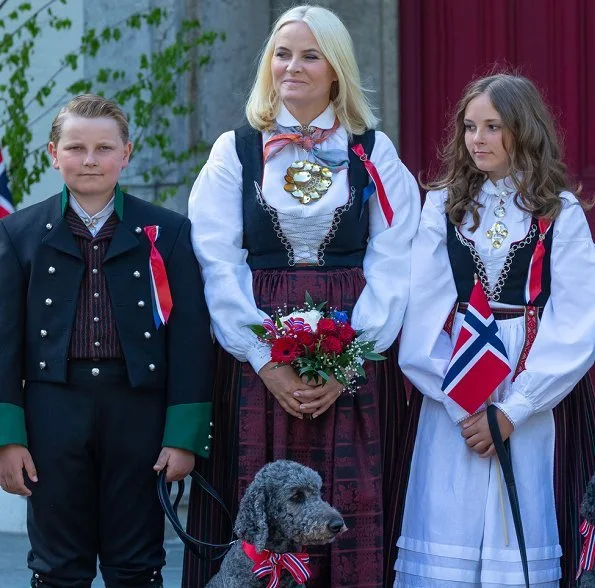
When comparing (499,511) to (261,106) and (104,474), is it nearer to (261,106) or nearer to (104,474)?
(104,474)

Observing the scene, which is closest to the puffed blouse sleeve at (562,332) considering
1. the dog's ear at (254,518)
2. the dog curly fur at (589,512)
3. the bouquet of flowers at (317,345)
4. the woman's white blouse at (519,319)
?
the woman's white blouse at (519,319)

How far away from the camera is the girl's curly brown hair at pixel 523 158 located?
463 cm

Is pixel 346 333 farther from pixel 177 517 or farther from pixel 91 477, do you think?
pixel 91 477

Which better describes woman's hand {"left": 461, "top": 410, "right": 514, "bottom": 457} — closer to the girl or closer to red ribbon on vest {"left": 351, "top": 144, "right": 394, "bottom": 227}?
the girl

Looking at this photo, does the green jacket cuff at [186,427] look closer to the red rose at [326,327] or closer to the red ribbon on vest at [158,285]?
the red ribbon on vest at [158,285]

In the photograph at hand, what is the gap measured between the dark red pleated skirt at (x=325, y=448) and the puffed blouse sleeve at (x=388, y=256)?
0.22ft

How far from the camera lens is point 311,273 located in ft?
15.2

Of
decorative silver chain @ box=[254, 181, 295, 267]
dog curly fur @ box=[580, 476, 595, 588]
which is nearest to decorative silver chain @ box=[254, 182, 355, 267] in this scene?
decorative silver chain @ box=[254, 181, 295, 267]

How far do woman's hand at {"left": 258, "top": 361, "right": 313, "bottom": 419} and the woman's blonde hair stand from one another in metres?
0.87

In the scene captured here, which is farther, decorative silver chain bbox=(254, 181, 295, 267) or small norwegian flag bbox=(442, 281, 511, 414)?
decorative silver chain bbox=(254, 181, 295, 267)

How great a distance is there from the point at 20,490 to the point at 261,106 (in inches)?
60.0

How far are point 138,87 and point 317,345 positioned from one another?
280cm

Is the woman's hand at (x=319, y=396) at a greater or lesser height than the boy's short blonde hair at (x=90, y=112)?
lesser

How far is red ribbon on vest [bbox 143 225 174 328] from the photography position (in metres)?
4.46
